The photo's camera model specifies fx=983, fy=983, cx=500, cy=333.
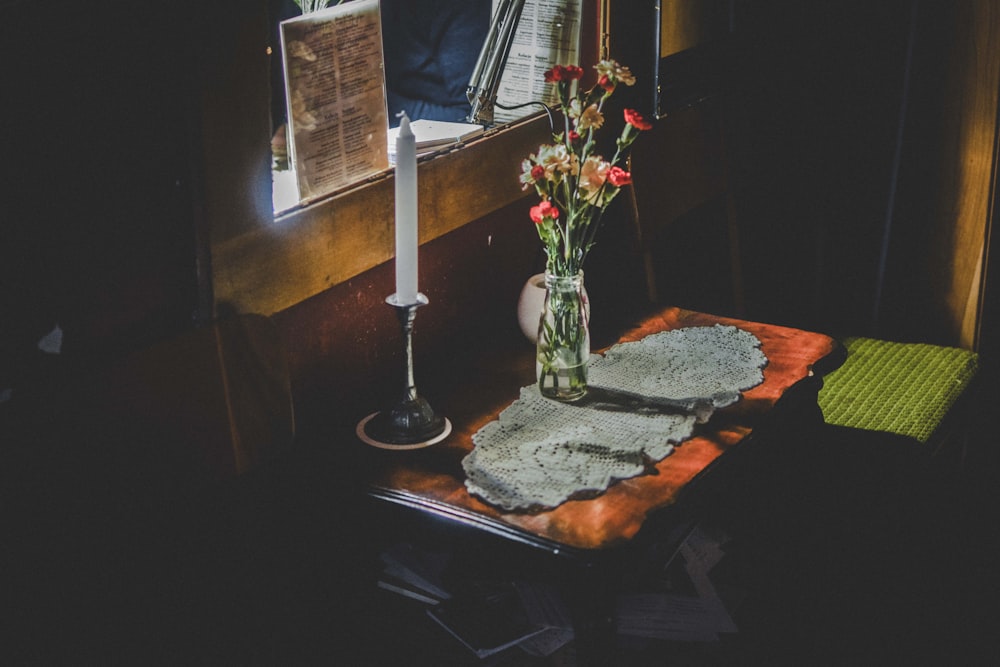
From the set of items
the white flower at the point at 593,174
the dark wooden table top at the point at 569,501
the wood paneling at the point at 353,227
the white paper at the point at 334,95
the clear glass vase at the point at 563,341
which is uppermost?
the white paper at the point at 334,95

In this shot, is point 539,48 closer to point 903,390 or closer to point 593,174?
point 593,174

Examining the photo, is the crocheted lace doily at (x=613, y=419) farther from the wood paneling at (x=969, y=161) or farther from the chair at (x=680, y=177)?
the wood paneling at (x=969, y=161)

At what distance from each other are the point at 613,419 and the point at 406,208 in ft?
1.66

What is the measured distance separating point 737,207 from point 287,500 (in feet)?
6.26

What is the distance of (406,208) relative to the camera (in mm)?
1490

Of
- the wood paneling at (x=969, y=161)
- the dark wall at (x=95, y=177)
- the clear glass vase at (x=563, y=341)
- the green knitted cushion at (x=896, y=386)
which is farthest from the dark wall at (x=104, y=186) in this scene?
the wood paneling at (x=969, y=161)

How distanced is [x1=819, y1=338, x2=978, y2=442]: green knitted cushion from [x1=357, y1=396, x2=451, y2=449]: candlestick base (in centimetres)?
117

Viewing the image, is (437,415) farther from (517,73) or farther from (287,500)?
(517,73)

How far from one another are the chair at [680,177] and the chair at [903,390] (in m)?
0.42

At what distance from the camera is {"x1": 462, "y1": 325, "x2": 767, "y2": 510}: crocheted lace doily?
4.84 feet

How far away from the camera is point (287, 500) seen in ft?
5.24

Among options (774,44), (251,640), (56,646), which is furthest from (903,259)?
(56,646)

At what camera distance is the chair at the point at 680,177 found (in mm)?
2504

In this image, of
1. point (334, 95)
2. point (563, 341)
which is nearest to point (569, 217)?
point (563, 341)
